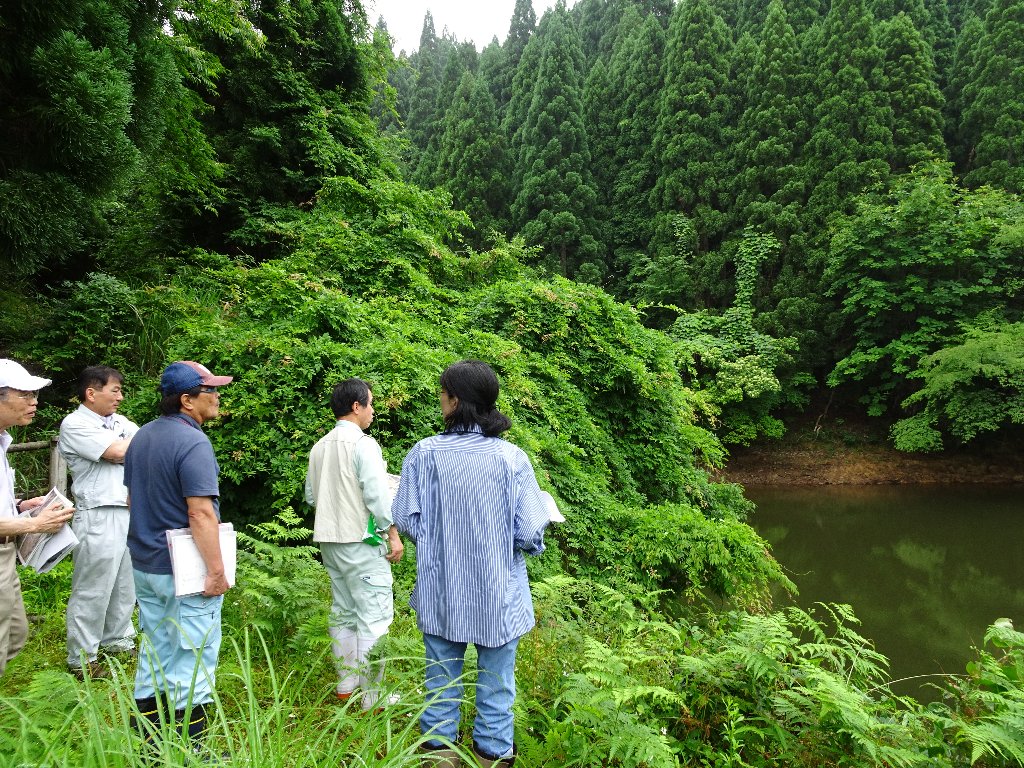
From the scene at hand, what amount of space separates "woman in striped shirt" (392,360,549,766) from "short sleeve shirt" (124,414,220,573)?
77 centimetres

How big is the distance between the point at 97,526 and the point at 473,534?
2.07 metres

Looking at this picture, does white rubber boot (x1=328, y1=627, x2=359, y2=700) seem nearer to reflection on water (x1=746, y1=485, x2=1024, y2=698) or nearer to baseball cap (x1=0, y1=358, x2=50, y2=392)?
baseball cap (x1=0, y1=358, x2=50, y2=392)

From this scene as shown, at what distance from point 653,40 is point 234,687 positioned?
27.2 metres

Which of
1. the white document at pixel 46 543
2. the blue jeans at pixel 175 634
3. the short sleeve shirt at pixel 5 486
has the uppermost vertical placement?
the short sleeve shirt at pixel 5 486

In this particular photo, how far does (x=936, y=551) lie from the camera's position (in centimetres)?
1066

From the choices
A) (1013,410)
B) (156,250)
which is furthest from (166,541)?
(1013,410)

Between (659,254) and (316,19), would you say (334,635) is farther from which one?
(659,254)

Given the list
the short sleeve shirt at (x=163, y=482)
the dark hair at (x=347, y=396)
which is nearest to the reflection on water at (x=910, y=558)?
the dark hair at (x=347, y=396)

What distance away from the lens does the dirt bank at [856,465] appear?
15.5 meters

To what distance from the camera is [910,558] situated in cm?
1036

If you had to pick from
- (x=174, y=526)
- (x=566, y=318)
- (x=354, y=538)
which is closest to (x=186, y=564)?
(x=174, y=526)

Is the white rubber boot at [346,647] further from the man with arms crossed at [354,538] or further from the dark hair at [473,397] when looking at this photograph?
the dark hair at [473,397]

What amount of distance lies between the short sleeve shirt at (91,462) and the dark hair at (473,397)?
1.90 meters

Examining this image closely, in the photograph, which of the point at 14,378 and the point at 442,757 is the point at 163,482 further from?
the point at 442,757
